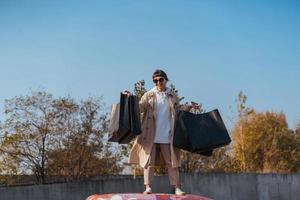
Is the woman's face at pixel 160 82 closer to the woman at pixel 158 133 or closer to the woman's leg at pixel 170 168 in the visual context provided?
the woman at pixel 158 133

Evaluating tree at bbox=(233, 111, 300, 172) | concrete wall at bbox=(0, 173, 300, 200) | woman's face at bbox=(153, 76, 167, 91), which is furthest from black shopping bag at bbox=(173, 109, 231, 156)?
tree at bbox=(233, 111, 300, 172)

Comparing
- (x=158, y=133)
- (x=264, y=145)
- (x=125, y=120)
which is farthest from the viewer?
(x=264, y=145)

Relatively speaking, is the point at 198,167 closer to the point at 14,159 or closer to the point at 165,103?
the point at 14,159

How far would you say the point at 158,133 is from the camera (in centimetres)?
612

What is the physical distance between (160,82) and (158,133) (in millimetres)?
618

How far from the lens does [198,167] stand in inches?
717

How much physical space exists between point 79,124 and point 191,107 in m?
8.05

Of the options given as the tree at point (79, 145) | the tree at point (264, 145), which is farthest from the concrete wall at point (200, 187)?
the tree at point (264, 145)

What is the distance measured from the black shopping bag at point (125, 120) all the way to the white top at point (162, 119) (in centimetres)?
27

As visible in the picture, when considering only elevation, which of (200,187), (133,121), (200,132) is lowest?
(200,187)

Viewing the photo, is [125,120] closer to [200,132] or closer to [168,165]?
[168,165]

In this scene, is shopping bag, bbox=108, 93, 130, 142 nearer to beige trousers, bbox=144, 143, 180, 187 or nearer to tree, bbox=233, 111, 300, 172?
beige trousers, bbox=144, 143, 180, 187

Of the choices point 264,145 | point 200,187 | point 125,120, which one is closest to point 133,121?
point 125,120

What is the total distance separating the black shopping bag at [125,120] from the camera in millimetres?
5910
